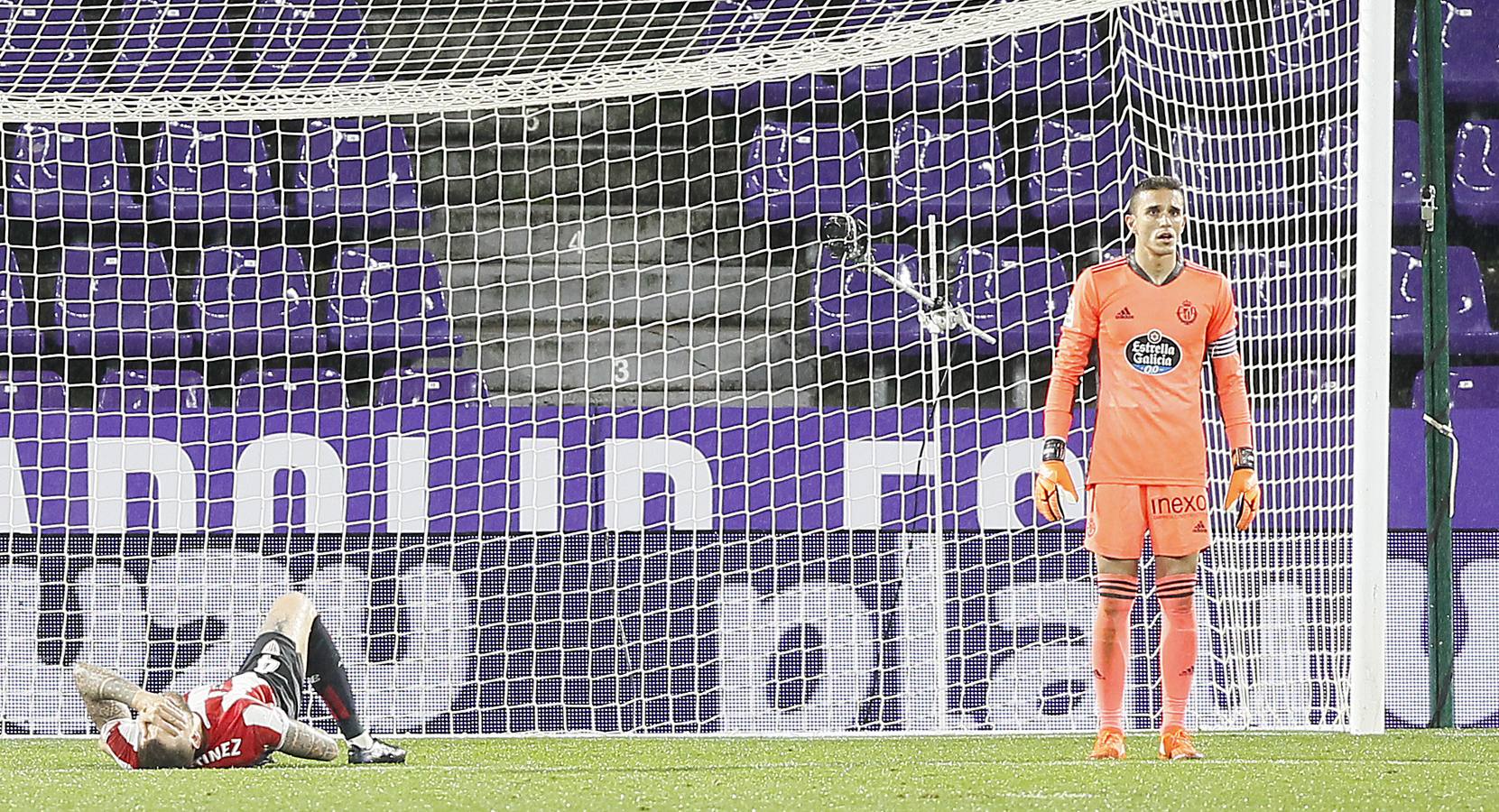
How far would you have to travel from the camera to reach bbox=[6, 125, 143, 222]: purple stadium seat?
606 cm

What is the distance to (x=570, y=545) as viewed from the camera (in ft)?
18.1

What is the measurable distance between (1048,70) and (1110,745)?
3377 millimetres

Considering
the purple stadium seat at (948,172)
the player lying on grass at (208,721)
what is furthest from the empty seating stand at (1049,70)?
the player lying on grass at (208,721)

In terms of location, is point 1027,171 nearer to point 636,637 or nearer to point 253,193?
point 636,637

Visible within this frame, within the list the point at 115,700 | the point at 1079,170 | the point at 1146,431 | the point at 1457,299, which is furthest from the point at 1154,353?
the point at 1457,299

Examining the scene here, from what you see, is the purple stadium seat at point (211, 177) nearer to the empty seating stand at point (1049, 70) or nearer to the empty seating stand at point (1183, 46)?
the empty seating stand at point (1049, 70)

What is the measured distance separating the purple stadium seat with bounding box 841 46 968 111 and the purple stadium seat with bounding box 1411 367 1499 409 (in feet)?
6.35

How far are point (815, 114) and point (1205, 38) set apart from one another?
162 cm

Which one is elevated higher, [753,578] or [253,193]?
[253,193]

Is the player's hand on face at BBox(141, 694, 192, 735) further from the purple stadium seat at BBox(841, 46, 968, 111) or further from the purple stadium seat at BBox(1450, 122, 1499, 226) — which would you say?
the purple stadium seat at BBox(1450, 122, 1499, 226)

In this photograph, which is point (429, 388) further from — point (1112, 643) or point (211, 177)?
point (1112, 643)

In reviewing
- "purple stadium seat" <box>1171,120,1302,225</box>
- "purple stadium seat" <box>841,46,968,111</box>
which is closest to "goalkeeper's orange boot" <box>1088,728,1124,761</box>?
"purple stadium seat" <box>1171,120,1302,225</box>

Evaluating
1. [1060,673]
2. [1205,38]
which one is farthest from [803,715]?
[1205,38]

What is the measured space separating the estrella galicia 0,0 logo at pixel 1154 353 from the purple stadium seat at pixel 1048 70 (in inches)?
114
